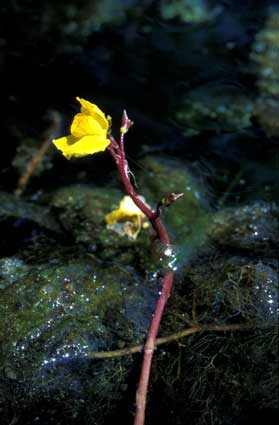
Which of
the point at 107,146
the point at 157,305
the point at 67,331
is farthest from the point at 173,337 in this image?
the point at 107,146

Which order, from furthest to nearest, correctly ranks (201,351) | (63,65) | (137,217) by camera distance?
(63,65) → (137,217) → (201,351)

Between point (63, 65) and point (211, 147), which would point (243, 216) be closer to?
point (211, 147)

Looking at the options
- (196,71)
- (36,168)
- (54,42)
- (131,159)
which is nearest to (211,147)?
(131,159)

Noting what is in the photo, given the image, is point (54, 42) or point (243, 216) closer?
point (243, 216)

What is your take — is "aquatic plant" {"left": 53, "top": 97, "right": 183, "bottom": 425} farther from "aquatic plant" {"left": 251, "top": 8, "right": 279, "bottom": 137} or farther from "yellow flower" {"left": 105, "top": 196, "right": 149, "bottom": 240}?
"aquatic plant" {"left": 251, "top": 8, "right": 279, "bottom": 137}

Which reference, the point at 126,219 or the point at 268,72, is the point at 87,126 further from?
the point at 268,72

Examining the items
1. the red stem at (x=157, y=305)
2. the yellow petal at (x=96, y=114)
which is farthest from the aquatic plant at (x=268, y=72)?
the yellow petal at (x=96, y=114)

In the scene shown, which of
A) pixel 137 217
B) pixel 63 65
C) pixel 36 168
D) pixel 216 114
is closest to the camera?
pixel 137 217
